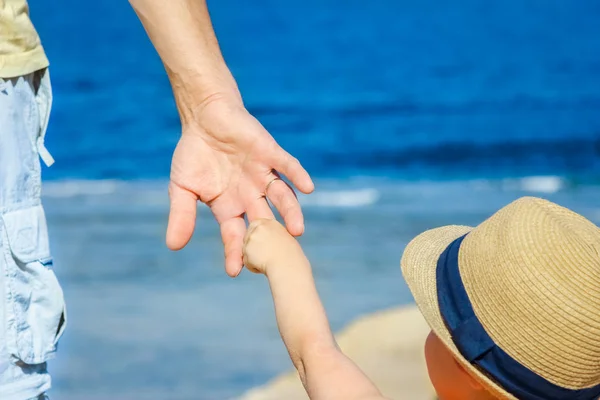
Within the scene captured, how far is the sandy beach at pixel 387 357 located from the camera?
3.75m

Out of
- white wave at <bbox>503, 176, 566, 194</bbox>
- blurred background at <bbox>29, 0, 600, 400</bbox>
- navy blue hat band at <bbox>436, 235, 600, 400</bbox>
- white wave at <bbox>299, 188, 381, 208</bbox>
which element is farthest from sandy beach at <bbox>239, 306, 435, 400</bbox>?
white wave at <bbox>503, 176, 566, 194</bbox>

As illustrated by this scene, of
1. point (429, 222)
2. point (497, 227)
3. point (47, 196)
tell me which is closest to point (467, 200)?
point (429, 222)

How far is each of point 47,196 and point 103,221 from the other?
1.54 m

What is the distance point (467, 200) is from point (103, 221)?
3.29m

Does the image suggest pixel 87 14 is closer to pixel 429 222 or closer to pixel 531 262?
pixel 429 222

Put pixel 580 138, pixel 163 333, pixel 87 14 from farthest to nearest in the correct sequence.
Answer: pixel 87 14, pixel 580 138, pixel 163 333

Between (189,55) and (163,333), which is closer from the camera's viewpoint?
(189,55)

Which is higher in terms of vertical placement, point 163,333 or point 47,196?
point 163,333

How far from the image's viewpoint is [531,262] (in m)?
1.88

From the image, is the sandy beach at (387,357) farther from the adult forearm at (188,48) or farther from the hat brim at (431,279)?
the adult forearm at (188,48)

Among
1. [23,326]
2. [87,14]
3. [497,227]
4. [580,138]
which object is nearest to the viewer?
[23,326]

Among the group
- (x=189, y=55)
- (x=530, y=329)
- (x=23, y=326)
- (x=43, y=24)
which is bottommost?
(x=43, y=24)

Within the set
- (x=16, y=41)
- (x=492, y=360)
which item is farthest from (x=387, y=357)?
(x=16, y=41)

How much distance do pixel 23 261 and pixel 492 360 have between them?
986 mm
